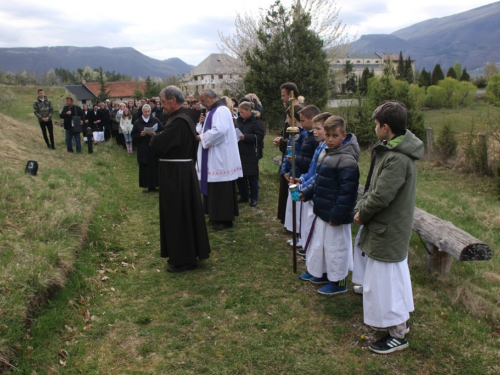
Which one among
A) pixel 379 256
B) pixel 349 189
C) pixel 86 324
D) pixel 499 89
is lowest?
pixel 86 324

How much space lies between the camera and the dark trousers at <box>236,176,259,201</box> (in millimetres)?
8242

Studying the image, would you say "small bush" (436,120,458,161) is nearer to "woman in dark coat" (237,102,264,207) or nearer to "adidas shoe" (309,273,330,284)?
"woman in dark coat" (237,102,264,207)

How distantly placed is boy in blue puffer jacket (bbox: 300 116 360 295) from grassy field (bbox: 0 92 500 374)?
0.34 m

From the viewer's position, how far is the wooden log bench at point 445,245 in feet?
13.8

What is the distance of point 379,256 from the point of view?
348 cm

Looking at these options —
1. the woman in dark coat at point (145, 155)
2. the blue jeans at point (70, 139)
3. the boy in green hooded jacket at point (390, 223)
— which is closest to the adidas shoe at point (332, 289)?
the boy in green hooded jacket at point (390, 223)

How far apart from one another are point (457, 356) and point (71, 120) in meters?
13.3

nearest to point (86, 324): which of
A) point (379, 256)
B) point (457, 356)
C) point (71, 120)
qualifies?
point (379, 256)

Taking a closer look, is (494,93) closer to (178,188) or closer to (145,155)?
(145,155)

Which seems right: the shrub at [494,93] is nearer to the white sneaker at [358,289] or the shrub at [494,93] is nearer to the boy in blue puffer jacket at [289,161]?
the boy in blue puffer jacket at [289,161]

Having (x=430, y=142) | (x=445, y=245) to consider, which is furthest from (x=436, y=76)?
(x=445, y=245)

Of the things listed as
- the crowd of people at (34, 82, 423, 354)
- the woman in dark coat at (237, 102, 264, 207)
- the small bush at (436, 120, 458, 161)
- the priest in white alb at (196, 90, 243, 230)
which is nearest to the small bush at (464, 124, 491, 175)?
the small bush at (436, 120, 458, 161)

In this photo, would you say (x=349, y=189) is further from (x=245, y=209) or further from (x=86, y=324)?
(x=245, y=209)

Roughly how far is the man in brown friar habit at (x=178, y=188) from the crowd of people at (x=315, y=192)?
1 centimetres
